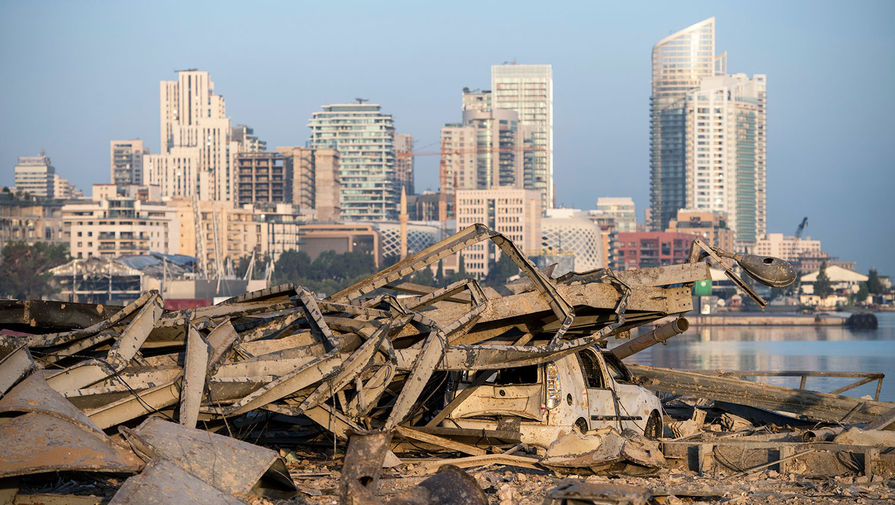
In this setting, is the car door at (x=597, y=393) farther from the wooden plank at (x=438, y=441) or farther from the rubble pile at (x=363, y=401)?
the wooden plank at (x=438, y=441)

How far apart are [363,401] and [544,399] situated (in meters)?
1.72

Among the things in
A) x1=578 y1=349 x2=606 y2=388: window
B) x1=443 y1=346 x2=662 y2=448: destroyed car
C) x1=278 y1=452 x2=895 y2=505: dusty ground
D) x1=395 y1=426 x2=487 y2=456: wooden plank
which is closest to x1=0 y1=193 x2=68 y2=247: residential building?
x1=578 y1=349 x2=606 y2=388: window

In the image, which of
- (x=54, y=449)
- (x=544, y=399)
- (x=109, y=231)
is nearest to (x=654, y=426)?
(x=544, y=399)

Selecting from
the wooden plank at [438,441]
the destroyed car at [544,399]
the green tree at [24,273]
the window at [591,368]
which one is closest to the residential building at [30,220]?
the green tree at [24,273]

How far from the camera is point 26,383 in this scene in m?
8.36

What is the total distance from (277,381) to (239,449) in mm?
1393

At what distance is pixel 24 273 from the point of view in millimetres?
145375

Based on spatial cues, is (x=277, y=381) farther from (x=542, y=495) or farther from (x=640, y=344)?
(x=640, y=344)

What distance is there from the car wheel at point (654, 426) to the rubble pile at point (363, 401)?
24mm

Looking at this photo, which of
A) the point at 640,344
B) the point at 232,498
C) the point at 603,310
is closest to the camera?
the point at 232,498

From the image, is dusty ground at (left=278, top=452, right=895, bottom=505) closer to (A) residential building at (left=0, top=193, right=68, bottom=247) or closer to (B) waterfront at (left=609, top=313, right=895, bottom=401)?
(B) waterfront at (left=609, top=313, right=895, bottom=401)

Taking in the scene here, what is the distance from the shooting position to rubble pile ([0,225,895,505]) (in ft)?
25.8

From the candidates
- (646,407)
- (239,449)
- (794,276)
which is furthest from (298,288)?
(794,276)

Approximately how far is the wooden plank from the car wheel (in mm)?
2519
